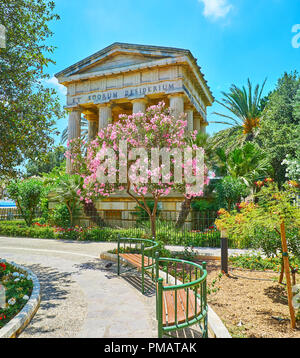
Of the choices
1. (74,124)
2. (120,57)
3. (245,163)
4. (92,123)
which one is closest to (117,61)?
(120,57)

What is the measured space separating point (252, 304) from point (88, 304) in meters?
Answer: 3.05

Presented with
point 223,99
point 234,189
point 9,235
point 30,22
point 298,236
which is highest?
point 223,99

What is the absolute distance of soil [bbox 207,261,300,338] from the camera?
403 cm

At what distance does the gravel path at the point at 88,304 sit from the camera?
4004 mm

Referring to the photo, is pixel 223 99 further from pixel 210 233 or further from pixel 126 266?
pixel 126 266

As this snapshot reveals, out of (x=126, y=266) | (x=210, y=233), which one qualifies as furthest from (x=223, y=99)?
(x=126, y=266)

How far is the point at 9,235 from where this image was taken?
690 inches

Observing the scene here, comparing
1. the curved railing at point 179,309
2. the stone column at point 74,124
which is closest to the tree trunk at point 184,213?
the curved railing at point 179,309

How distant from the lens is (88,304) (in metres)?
5.14

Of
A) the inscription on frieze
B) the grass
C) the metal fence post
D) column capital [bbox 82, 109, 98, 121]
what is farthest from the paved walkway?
column capital [bbox 82, 109, 98, 121]

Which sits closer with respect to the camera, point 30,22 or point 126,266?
point 30,22

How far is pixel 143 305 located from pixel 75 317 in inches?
48.5

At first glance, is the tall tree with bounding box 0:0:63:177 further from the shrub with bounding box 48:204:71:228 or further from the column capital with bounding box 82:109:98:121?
the column capital with bounding box 82:109:98:121
